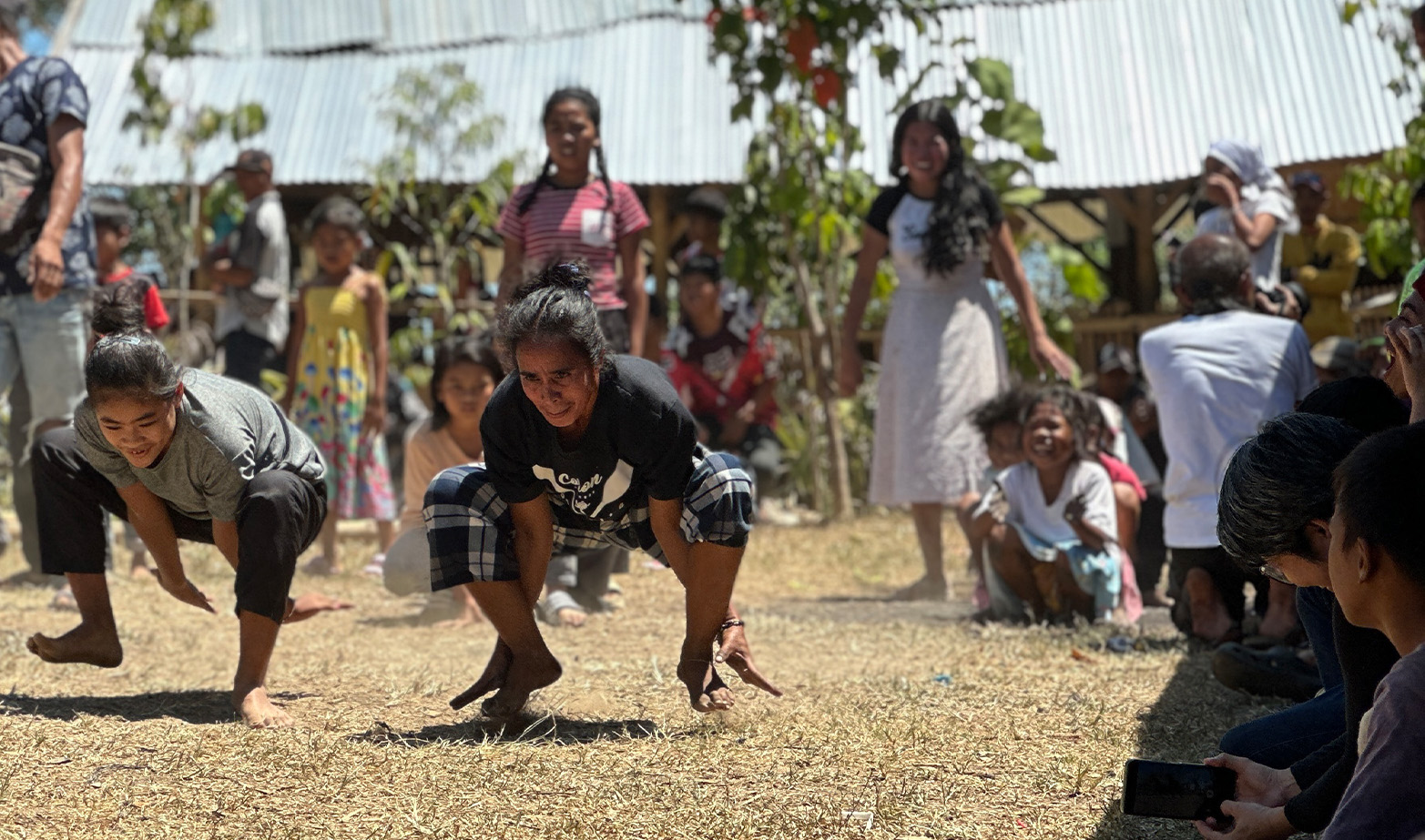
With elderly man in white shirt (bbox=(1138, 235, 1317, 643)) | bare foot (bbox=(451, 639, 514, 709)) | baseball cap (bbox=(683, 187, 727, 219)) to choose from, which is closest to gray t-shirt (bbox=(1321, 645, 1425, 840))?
bare foot (bbox=(451, 639, 514, 709))

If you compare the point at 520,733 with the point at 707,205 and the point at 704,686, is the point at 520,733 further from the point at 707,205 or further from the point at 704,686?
the point at 707,205

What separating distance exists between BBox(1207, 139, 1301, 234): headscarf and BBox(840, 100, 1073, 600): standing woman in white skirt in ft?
3.17

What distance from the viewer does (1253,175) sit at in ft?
22.1

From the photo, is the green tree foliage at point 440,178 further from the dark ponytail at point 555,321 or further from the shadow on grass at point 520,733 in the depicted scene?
the dark ponytail at point 555,321

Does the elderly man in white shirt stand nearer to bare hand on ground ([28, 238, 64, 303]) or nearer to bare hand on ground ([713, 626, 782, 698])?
bare hand on ground ([713, 626, 782, 698])

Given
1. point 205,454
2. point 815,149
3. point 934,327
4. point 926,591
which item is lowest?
point 926,591

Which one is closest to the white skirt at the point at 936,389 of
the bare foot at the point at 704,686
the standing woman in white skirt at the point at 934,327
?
the standing woman in white skirt at the point at 934,327

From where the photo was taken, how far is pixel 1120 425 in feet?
22.3

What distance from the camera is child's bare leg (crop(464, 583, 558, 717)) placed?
3.89m

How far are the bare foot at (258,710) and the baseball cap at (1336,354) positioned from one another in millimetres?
4666

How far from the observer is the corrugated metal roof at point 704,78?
11.7 m

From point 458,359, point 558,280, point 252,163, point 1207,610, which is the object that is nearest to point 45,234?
point 458,359

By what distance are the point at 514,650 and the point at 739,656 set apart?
57 centimetres

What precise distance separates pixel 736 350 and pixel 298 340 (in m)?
2.84
